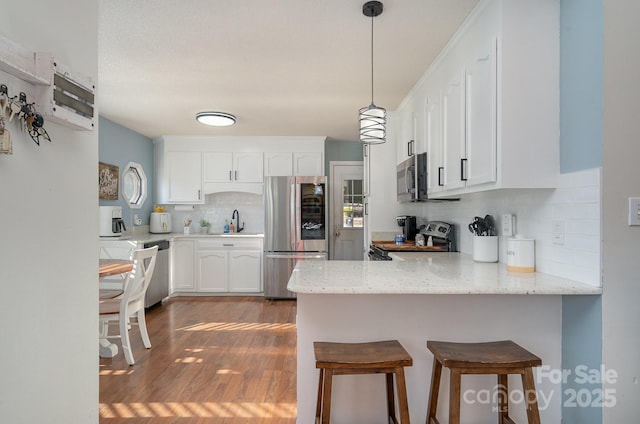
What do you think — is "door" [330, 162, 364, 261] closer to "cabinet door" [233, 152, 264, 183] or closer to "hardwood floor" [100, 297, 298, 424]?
"cabinet door" [233, 152, 264, 183]

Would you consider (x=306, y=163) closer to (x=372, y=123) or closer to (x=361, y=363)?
Answer: (x=372, y=123)

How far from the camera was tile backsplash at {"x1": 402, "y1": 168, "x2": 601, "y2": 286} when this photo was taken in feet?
4.87

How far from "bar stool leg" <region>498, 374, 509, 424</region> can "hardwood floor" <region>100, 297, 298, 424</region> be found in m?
1.10

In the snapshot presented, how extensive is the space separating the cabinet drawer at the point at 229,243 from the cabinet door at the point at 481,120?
11.6 feet

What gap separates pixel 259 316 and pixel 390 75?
288 centimetres

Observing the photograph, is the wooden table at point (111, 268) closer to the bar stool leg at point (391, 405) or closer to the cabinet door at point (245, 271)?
the cabinet door at point (245, 271)

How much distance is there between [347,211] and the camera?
5.62 m

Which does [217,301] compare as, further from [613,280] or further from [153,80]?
[613,280]

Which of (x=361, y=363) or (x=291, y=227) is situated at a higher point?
(x=291, y=227)

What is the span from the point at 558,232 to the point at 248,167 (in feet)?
13.9

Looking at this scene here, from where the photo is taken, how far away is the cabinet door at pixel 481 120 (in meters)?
1.77

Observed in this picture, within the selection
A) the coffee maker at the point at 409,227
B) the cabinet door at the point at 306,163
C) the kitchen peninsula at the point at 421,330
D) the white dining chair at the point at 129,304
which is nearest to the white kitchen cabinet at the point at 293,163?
the cabinet door at the point at 306,163

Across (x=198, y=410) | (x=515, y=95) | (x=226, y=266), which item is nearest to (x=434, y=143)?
(x=515, y=95)

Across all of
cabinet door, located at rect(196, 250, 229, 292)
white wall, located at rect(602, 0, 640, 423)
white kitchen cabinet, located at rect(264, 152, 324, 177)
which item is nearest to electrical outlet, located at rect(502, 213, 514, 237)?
white wall, located at rect(602, 0, 640, 423)
